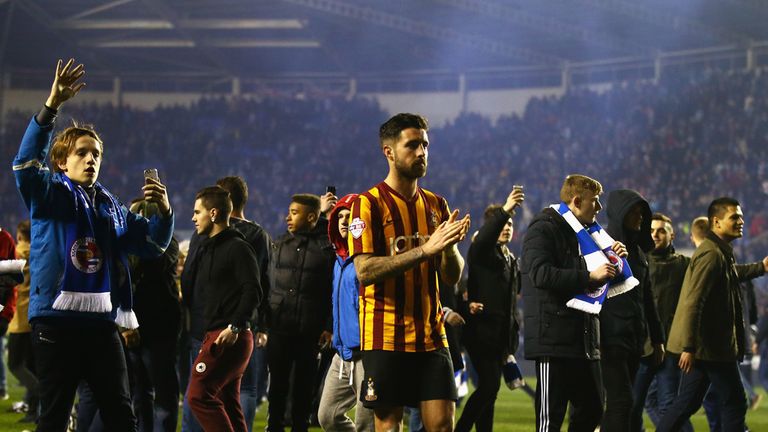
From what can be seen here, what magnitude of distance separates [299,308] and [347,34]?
3110cm

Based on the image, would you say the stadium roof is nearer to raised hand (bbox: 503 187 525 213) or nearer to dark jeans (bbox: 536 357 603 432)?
dark jeans (bbox: 536 357 603 432)

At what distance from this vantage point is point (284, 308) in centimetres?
750

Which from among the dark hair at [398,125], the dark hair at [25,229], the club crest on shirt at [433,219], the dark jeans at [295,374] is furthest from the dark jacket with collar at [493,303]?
the dark hair at [25,229]

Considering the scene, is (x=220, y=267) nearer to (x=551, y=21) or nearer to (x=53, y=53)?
(x=551, y=21)

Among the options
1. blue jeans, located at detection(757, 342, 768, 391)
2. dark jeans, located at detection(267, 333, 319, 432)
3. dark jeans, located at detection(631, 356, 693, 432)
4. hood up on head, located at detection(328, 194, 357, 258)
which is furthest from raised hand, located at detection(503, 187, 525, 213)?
blue jeans, located at detection(757, 342, 768, 391)

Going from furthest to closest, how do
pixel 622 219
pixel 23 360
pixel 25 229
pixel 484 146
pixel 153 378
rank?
pixel 484 146 < pixel 23 360 < pixel 25 229 < pixel 622 219 < pixel 153 378

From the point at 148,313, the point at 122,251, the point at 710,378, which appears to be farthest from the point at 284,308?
the point at 710,378

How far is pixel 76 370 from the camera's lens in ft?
15.5

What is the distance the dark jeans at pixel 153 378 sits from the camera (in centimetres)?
656

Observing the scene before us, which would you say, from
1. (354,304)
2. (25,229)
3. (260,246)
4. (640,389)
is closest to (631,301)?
(640,389)

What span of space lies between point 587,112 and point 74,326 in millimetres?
32349

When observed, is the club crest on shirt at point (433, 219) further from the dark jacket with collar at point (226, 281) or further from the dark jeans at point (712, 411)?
the dark jeans at point (712, 411)

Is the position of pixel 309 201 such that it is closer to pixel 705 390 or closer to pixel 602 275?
pixel 602 275

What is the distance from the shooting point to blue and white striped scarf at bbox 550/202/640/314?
6.34 metres
